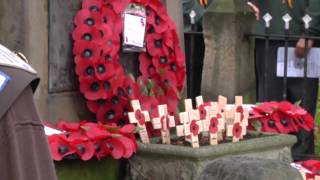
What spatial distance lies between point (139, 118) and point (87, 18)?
0.70 m

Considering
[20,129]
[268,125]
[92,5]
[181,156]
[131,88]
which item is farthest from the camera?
[268,125]

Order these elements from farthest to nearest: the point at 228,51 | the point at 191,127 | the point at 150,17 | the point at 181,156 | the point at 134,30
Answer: the point at 228,51 < the point at 150,17 < the point at 134,30 < the point at 191,127 < the point at 181,156

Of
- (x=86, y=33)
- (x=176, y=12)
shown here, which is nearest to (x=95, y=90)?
(x=86, y=33)

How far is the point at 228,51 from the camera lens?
806 centimetres

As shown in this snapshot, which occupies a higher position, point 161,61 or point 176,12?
point 176,12

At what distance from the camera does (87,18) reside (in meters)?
5.04

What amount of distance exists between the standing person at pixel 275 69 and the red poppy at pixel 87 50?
314 cm

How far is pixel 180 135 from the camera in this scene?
16.3 ft

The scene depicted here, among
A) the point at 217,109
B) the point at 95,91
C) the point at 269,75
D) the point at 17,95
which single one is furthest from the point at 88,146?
the point at 269,75

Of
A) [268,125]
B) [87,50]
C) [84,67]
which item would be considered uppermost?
[87,50]

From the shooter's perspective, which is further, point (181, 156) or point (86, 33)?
point (86, 33)

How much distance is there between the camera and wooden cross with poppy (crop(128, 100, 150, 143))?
4.96 meters

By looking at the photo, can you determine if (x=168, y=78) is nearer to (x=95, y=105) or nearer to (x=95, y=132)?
(x=95, y=105)

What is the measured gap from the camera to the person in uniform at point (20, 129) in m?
1.94
